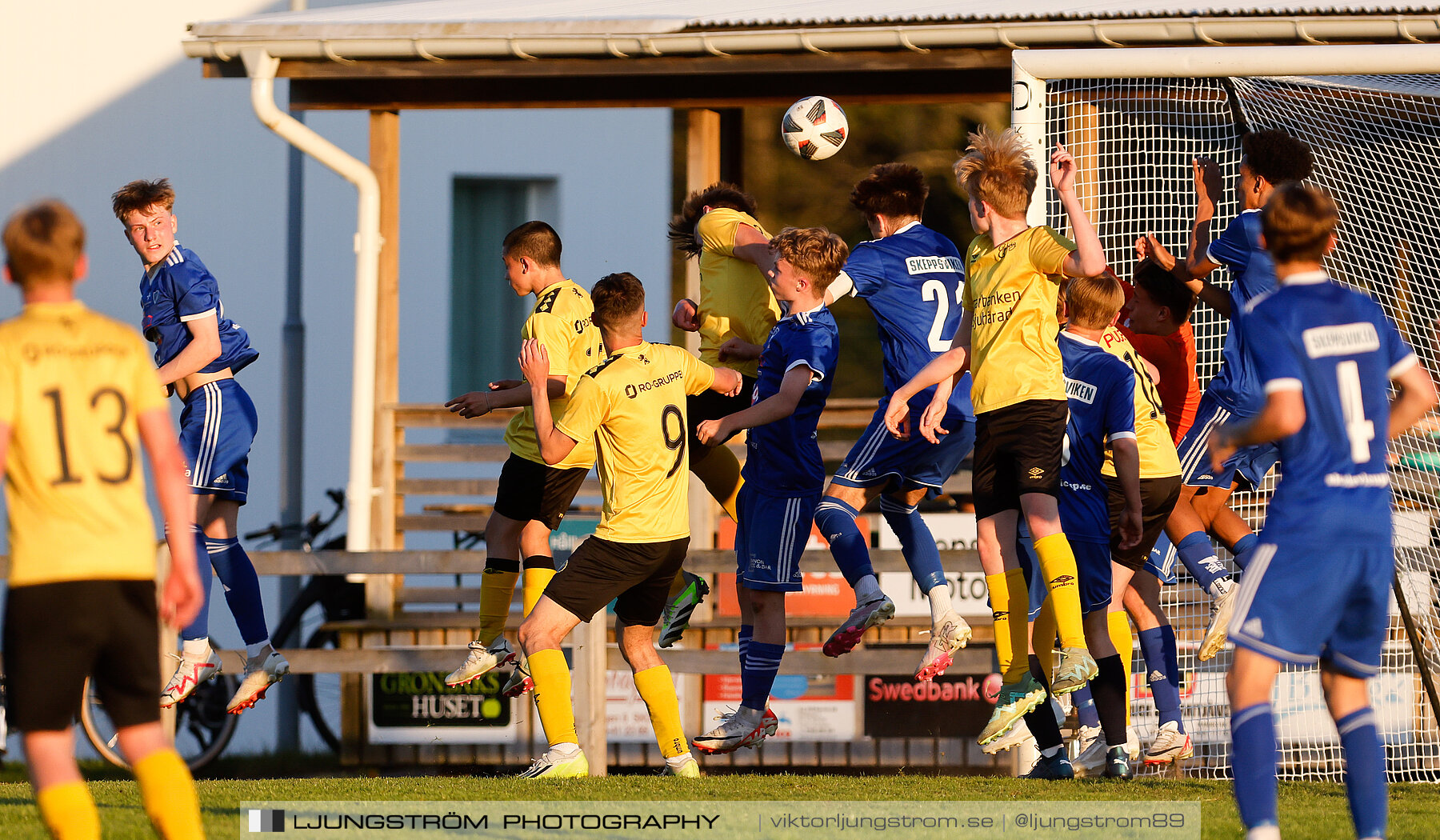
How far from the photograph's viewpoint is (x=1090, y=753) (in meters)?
7.20

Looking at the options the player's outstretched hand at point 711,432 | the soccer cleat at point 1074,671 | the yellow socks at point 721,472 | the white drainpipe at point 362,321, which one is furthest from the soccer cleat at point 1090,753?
the white drainpipe at point 362,321

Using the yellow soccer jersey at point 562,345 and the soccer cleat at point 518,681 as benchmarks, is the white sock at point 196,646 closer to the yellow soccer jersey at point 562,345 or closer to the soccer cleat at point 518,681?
the soccer cleat at point 518,681

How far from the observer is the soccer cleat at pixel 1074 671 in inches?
241

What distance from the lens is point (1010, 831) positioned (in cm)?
546

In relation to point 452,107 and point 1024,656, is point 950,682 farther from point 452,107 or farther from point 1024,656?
point 452,107

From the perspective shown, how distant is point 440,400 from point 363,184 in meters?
3.87

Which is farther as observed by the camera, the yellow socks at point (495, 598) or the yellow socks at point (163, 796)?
the yellow socks at point (495, 598)

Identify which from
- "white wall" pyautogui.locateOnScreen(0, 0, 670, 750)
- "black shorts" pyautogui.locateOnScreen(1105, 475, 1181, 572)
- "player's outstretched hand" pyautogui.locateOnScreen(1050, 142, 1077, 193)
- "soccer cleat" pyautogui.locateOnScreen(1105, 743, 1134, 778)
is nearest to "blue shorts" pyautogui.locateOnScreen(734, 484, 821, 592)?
"black shorts" pyautogui.locateOnScreen(1105, 475, 1181, 572)

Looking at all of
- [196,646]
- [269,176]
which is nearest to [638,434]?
[196,646]

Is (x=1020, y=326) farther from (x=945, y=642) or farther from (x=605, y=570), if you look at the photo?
(x=605, y=570)

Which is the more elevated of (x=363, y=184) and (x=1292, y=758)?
(x=363, y=184)

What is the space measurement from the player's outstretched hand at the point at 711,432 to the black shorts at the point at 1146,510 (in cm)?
180

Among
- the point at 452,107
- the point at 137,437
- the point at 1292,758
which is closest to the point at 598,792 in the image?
the point at 137,437

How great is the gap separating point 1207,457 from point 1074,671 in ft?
5.19
